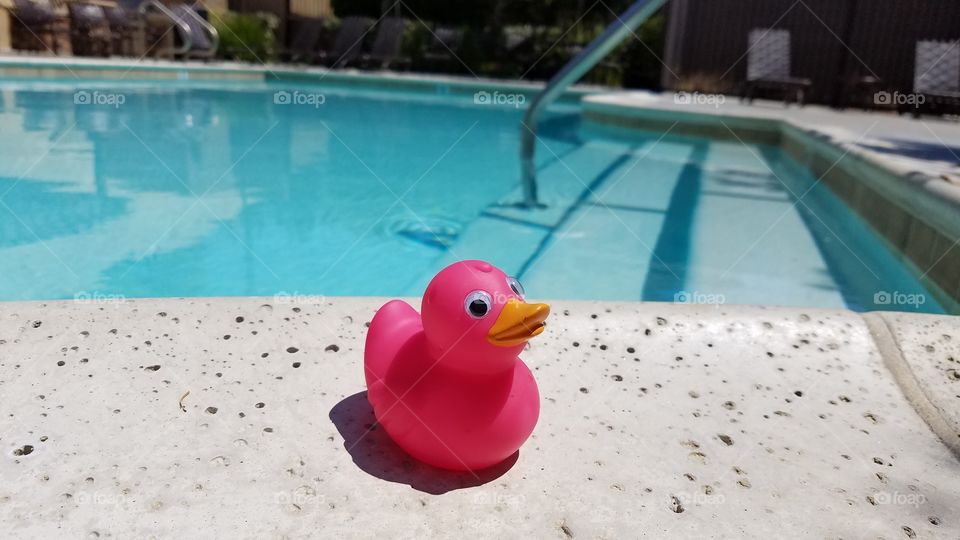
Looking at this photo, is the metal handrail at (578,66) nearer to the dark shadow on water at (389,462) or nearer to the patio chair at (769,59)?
the dark shadow on water at (389,462)

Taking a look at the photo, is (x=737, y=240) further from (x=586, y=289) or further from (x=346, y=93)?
(x=346, y=93)

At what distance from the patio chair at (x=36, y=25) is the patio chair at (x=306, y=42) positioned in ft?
16.3

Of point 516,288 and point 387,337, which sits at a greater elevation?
point 516,288

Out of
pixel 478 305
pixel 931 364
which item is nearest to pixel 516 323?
pixel 478 305

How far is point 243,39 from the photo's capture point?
16531 millimetres

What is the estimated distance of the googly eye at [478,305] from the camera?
125cm

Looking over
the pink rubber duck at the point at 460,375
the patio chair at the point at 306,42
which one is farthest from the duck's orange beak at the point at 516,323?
the patio chair at the point at 306,42

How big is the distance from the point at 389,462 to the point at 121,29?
16.4 metres

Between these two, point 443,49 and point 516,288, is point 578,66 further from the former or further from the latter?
point 443,49

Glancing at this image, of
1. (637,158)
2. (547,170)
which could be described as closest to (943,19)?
(637,158)

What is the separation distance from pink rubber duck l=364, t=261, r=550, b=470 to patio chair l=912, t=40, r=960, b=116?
1173 cm

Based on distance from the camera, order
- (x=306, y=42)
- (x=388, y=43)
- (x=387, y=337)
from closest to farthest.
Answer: (x=387, y=337), (x=388, y=43), (x=306, y=42)

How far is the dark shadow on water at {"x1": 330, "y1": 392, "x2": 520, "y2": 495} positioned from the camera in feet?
4.55

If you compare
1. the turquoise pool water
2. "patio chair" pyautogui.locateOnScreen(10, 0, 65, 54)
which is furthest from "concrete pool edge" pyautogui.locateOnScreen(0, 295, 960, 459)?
"patio chair" pyautogui.locateOnScreen(10, 0, 65, 54)
